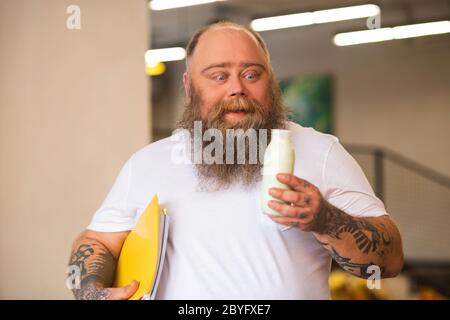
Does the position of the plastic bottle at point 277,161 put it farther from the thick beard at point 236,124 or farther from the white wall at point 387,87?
the white wall at point 387,87

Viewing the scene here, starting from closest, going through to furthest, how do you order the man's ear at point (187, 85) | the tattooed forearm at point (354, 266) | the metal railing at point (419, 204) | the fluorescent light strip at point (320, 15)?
the tattooed forearm at point (354, 266)
the man's ear at point (187, 85)
the fluorescent light strip at point (320, 15)
the metal railing at point (419, 204)

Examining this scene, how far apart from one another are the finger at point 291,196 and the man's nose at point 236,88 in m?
0.21

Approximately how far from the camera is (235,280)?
1151 mm

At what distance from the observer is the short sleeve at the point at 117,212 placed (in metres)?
1.20

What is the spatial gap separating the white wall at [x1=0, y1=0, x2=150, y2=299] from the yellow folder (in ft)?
2.12

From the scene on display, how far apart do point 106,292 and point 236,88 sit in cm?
37

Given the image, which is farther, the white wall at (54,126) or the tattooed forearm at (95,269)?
the white wall at (54,126)

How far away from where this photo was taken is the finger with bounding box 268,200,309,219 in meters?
0.99

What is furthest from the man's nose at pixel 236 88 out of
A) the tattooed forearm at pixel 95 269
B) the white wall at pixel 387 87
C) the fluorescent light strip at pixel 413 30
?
the white wall at pixel 387 87

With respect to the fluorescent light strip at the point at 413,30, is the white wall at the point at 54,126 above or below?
below

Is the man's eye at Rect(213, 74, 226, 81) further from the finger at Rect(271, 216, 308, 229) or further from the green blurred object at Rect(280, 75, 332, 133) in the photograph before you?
the green blurred object at Rect(280, 75, 332, 133)

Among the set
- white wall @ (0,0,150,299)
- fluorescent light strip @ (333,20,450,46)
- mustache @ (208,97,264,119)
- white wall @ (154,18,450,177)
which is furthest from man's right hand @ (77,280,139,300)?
white wall @ (154,18,450,177)

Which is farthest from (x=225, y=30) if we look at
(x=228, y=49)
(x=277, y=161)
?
(x=277, y=161)

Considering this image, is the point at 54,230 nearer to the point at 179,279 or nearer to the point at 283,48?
the point at 179,279
